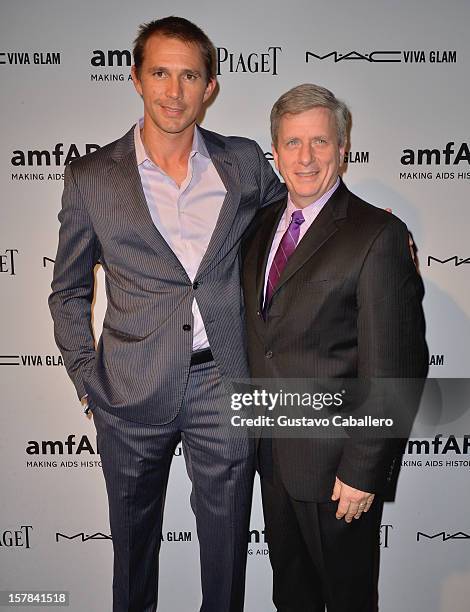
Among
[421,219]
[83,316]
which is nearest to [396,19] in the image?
[421,219]

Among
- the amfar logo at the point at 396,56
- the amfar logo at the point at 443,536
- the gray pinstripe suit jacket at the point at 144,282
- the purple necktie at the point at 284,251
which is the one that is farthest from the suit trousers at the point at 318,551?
the amfar logo at the point at 396,56

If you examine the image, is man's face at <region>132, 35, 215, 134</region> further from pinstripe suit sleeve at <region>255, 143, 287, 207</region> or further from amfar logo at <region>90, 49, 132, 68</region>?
amfar logo at <region>90, 49, 132, 68</region>

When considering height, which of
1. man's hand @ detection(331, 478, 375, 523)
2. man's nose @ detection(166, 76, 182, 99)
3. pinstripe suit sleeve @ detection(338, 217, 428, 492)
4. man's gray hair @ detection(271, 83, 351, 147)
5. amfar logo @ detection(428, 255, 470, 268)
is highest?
man's nose @ detection(166, 76, 182, 99)

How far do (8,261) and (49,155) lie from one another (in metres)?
0.43

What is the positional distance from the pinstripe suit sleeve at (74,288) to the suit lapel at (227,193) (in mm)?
379

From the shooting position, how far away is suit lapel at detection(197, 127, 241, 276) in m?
1.56

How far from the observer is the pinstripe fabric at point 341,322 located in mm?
1336

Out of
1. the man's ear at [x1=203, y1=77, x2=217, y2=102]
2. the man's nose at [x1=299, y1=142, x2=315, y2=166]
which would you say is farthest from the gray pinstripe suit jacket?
the man's nose at [x1=299, y1=142, x2=315, y2=166]

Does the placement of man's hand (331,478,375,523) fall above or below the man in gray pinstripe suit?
below

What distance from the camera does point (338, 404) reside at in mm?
1464

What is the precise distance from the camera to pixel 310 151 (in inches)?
56.2

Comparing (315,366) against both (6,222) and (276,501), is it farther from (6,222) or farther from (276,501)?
(6,222)

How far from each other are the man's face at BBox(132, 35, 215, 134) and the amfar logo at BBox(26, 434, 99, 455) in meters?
1.35

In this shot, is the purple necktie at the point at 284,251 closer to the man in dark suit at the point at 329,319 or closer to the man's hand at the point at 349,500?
the man in dark suit at the point at 329,319
